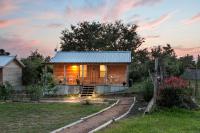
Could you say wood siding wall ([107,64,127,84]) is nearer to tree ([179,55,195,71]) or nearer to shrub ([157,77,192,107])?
tree ([179,55,195,71])

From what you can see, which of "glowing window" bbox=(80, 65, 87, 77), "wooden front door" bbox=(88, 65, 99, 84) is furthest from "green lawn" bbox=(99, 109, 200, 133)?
"wooden front door" bbox=(88, 65, 99, 84)

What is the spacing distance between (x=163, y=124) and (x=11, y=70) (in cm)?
3197

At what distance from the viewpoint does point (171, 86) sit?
20.5 m

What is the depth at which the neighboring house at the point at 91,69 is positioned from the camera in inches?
1559

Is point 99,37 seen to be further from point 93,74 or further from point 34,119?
point 34,119

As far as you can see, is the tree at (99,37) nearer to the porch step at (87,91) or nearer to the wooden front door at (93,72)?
the wooden front door at (93,72)

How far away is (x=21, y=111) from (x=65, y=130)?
780 cm

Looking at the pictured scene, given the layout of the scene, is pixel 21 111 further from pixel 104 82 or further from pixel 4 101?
pixel 104 82

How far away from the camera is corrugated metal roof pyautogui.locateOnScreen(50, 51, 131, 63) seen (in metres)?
40.2

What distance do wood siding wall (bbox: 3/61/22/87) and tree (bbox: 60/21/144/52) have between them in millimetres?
18194

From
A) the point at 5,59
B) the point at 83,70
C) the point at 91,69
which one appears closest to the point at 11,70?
the point at 5,59

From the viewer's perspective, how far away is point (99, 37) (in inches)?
2547

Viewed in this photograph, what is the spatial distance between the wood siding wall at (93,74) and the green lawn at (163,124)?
21.7 meters

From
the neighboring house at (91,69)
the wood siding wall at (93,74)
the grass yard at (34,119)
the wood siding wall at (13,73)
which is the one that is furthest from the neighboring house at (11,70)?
the grass yard at (34,119)
